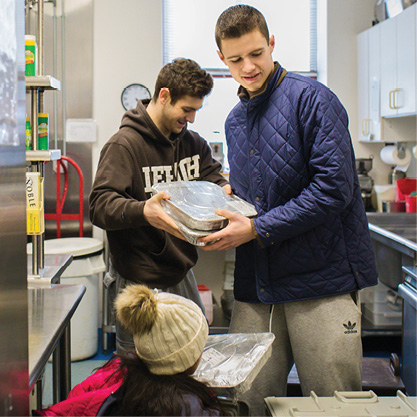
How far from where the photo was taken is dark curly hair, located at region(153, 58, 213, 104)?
1852mm

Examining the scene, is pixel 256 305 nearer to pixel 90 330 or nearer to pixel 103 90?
pixel 90 330

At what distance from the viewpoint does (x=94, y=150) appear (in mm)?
4168

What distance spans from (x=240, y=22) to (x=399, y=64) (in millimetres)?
2322

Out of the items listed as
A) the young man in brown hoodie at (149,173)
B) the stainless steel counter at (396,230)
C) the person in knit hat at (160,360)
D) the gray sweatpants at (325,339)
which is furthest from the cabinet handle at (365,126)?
the person in knit hat at (160,360)

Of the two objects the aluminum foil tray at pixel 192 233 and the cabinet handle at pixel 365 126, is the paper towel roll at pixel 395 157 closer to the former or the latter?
the cabinet handle at pixel 365 126

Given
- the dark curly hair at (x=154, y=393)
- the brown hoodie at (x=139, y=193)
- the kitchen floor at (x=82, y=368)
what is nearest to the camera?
the dark curly hair at (x=154, y=393)

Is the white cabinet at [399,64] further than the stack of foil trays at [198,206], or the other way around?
the white cabinet at [399,64]

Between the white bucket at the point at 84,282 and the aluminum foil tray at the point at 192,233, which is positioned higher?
the aluminum foil tray at the point at 192,233

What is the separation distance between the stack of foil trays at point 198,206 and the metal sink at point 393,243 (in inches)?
54.3

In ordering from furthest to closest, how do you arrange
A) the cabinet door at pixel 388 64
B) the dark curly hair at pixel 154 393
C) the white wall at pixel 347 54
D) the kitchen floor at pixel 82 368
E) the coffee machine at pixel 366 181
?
the white wall at pixel 347 54 < the coffee machine at pixel 366 181 < the cabinet door at pixel 388 64 < the kitchen floor at pixel 82 368 < the dark curly hair at pixel 154 393

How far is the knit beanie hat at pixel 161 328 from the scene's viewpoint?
116 centimetres

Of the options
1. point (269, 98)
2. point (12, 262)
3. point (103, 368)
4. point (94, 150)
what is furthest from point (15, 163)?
point (94, 150)

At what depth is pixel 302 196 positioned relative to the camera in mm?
1526

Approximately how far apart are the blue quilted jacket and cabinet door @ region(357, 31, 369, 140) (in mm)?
2645
